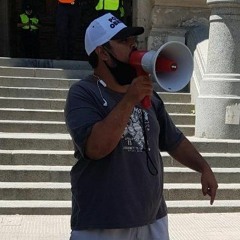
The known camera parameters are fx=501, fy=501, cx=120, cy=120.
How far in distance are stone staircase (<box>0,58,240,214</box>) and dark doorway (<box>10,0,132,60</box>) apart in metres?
5.22

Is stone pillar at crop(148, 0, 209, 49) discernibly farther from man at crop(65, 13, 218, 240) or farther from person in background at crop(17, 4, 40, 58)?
man at crop(65, 13, 218, 240)

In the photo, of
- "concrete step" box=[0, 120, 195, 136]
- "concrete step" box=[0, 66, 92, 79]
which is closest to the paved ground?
"concrete step" box=[0, 120, 195, 136]

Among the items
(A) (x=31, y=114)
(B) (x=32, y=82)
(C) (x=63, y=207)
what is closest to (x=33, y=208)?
(C) (x=63, y=207)

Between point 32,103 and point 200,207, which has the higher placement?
point 32,103

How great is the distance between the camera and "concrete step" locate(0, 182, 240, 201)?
5834 millimetres

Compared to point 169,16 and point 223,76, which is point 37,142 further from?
point 169,16

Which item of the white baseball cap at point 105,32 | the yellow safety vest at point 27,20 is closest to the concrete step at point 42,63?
the yellow safety vest at point 27,20

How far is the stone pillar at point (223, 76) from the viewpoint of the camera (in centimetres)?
720

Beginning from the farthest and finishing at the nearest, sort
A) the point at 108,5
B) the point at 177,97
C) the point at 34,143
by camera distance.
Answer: the point at 108,5 → the point at 177,97 → the point at 34,143

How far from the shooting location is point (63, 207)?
5.66m

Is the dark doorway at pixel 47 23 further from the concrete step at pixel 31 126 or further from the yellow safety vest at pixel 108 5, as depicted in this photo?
the concrete step at pixel 31 126

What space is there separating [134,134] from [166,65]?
0.39m

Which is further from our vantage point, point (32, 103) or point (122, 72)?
point (32, 103)

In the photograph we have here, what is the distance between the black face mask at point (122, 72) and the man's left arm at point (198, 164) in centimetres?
65
